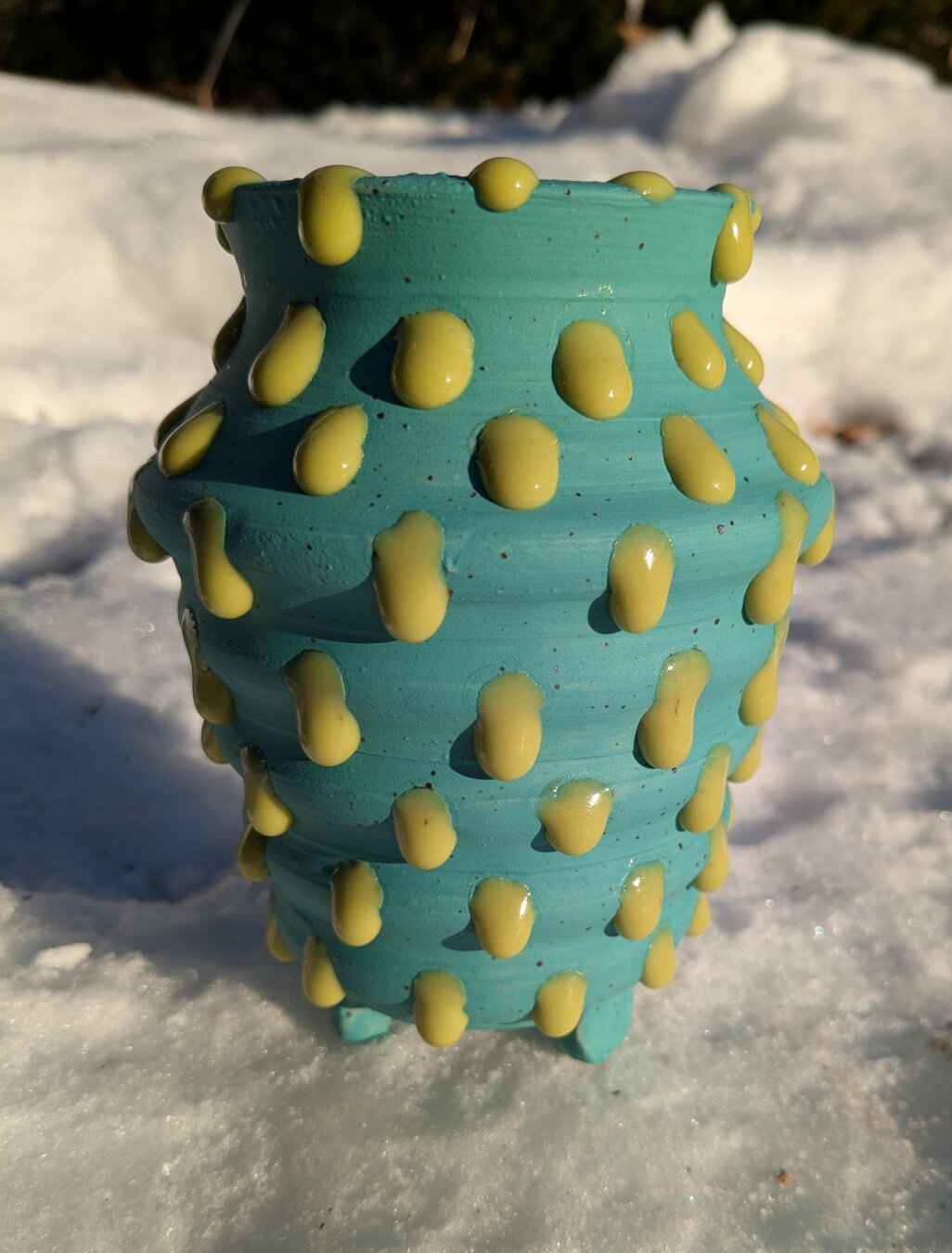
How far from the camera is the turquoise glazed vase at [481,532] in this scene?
2.46 feet

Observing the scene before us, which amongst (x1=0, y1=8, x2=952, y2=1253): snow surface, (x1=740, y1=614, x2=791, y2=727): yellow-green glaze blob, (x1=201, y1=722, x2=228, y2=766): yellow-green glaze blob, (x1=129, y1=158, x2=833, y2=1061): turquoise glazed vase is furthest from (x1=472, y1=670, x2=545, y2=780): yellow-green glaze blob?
(x1=0, y1=8, x2=952, y2=1253): snow surface

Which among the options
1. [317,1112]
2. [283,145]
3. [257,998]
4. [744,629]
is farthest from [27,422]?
[744,629]

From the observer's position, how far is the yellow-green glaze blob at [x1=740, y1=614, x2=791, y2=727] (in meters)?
0.93

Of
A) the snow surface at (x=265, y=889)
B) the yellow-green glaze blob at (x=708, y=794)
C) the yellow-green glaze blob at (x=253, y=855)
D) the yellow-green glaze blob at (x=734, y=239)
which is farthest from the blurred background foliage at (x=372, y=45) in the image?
the yellow-green glaze blob at (x=708, y=794)

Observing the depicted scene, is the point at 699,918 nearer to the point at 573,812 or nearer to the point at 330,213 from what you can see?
the point at 573,812

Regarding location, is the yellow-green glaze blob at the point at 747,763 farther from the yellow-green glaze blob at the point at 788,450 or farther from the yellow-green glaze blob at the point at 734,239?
the yellow-green glaze blob at the point at 734,239

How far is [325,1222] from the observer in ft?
3.01

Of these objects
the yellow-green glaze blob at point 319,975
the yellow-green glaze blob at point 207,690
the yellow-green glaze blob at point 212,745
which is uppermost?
the yellow-green glaze blob at point 207,690

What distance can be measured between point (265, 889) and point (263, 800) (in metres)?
0.49

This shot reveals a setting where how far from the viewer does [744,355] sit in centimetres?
96

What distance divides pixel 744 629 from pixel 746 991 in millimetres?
544

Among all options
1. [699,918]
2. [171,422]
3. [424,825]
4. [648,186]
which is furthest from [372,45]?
[424,825]

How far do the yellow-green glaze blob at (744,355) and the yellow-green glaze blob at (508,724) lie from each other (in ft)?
1.28

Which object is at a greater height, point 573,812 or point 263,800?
point 573,812
